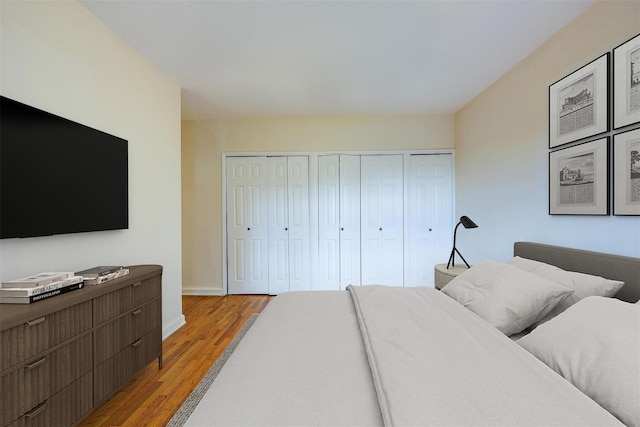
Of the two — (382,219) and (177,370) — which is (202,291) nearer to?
(177,370)

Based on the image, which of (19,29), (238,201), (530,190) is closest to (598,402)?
(530,190)

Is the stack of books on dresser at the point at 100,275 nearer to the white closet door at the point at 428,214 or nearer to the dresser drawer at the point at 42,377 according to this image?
the dresser drawer at the point at 42,377

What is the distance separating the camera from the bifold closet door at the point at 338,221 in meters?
4.09

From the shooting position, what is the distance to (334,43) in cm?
226

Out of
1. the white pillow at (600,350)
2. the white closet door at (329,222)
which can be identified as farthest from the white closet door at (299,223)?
the white pillow at (600,350)

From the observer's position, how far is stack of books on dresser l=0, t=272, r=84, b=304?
131 cm

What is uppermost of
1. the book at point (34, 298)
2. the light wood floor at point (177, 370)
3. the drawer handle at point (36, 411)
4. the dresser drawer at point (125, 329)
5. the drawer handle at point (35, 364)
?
the book at point (34, 298)

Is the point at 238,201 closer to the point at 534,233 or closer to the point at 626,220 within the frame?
the point at 534,233

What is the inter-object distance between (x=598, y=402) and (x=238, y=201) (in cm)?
395

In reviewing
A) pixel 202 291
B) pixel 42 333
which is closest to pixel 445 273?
pixel 42 333

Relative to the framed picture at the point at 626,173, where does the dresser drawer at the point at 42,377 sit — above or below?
below

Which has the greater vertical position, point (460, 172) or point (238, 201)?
point (460, 172)

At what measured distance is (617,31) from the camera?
1653 millimetres

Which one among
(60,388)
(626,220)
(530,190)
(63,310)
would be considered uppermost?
(530,190)
